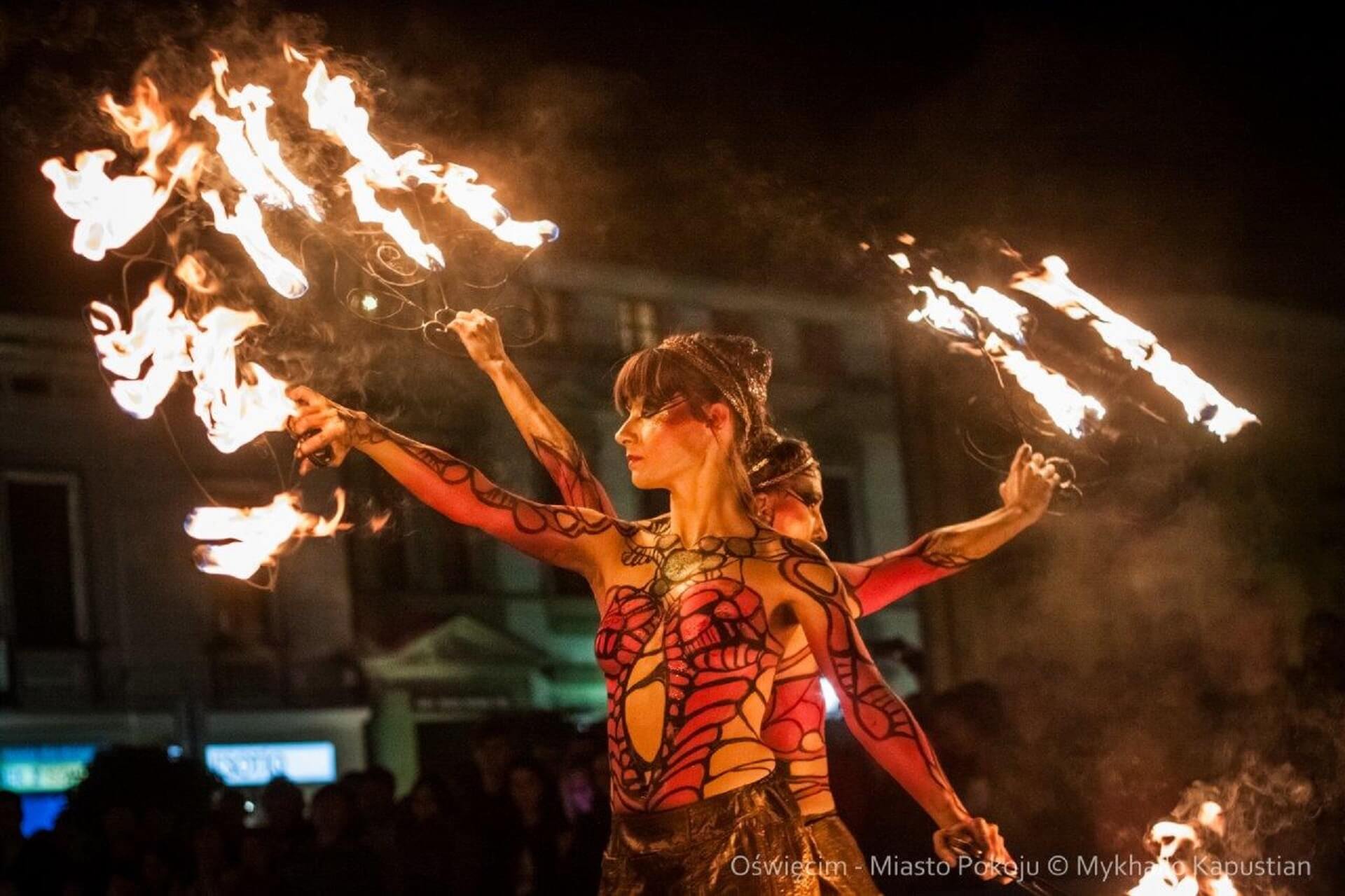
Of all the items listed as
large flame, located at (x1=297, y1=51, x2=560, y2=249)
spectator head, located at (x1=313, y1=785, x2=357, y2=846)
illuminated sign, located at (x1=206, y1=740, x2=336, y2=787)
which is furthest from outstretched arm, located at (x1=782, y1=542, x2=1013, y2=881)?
illuminated sign, located at (x1=206, y1=740, x2=336, y2=787)

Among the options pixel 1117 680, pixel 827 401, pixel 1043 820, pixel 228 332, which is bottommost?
pixel 1043 820

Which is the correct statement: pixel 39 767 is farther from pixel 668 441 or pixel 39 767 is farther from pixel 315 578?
pixel 668 441

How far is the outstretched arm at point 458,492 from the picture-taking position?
11.8 feet

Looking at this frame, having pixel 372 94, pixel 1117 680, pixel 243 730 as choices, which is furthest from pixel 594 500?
pixel 243 730

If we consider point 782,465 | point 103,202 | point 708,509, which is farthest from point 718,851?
point 103,202

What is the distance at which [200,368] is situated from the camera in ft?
12.8

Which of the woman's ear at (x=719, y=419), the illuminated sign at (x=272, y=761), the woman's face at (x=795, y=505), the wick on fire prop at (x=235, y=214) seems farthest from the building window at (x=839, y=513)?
the woman's ear at (x=719, y=419)

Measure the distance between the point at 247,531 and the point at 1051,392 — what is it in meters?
2.10

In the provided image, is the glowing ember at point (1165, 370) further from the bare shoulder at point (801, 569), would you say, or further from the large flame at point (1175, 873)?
the bare shoulder at point (801, 569)

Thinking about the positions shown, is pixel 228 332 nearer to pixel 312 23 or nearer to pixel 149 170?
pixel 149 170

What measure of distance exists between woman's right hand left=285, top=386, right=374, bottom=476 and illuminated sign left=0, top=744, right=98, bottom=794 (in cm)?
1559

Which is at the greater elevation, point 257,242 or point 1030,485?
point 257,242

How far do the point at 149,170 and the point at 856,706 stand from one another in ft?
7.13

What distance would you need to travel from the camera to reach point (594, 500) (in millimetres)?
4105
